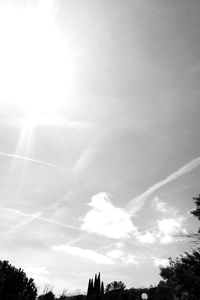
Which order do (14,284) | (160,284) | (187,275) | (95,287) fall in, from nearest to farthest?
(187,275), (160,284), (14,284), (95,287)

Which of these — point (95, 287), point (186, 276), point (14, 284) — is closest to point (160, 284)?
point (186, 276)

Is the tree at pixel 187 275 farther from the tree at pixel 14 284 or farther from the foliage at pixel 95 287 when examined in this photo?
the foliage at pixel 95 287

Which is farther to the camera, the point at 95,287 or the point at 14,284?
the point at 95,287

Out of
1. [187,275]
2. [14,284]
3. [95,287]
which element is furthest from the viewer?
[95,287]

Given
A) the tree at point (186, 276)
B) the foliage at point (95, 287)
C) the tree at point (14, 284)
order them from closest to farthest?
1. the tree at point (186, 276)
2. the tree at point (14, 284)
3. the foliage at point (95, 287)

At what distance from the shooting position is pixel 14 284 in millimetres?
35250

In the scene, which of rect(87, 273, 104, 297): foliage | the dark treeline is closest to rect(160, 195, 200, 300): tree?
the dark treeline

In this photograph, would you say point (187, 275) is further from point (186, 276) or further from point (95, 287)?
point (95, 287)

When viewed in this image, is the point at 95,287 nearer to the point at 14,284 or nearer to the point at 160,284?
the point at 14,284

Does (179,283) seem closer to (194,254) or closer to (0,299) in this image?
(194,254)

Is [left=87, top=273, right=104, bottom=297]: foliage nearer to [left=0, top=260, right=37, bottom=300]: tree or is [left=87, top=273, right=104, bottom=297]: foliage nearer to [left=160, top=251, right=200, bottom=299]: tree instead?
[left=0, top=260, right=37, bottom=300]: tree

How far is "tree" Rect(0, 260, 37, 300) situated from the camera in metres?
33.7

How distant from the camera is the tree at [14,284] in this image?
1326 inches

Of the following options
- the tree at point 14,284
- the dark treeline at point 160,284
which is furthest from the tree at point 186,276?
the tree at point 14,284
